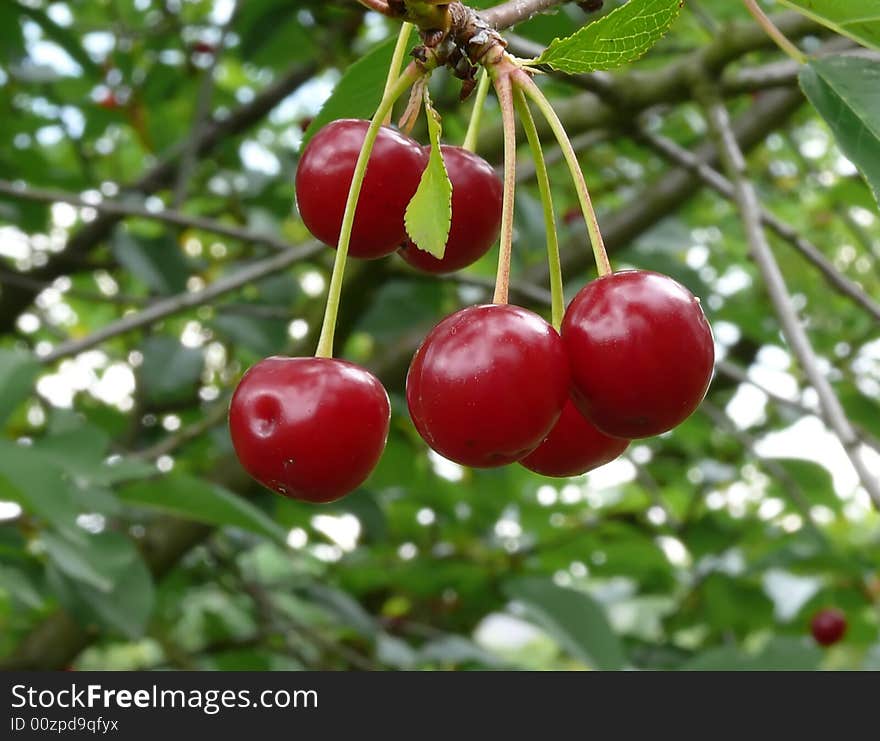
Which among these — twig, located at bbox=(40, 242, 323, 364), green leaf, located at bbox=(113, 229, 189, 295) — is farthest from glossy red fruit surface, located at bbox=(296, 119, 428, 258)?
green leaf, located at bbox=(113, 229, 189, 295)

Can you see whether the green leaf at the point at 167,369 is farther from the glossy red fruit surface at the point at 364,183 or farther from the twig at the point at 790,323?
the glossy red fruit surface at the point at 364,183

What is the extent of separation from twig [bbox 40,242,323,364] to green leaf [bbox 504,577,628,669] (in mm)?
843

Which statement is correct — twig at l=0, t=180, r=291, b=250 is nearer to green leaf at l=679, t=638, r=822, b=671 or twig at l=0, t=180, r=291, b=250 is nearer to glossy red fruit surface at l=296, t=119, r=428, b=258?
glossy red fruit surface at l=296, t=119, r=428, b=258

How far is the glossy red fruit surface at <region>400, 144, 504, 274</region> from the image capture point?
955 millimetres

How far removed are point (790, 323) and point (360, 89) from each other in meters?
0.57

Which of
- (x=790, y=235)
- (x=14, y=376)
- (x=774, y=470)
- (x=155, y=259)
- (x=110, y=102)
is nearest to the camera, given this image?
(x=790, y=235)

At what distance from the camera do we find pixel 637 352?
30.7 inches

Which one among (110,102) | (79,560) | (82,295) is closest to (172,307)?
(79,560)

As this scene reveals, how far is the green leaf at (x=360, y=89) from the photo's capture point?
3.54 ft

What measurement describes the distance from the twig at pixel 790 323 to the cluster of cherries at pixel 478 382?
301mm

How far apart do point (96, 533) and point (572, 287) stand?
140 centimetres

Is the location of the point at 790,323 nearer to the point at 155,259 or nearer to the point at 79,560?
the point at 79,560

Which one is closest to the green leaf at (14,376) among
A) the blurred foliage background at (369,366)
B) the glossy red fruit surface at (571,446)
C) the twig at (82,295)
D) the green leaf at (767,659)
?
the blurred foliage background at (369,366)

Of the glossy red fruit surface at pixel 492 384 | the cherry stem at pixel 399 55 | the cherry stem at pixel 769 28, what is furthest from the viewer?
the cherry stem at pixel 769 28
